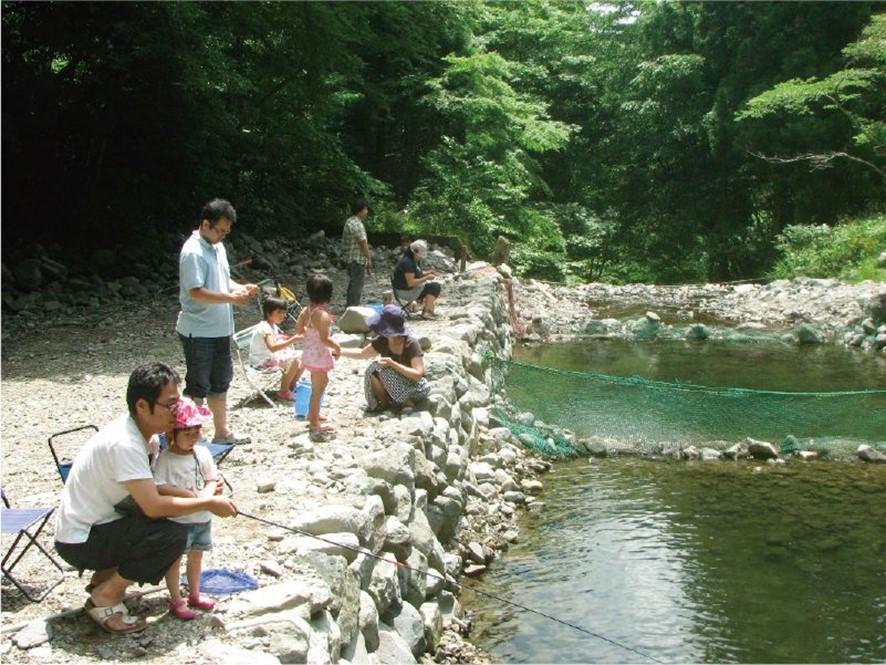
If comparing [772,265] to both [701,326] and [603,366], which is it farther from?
[603,366]

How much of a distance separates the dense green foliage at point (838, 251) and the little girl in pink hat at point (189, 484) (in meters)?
16.7

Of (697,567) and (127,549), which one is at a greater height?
(127,549)

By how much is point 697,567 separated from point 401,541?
2253 millimetres

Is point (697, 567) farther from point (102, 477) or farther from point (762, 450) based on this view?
point (102, 477)

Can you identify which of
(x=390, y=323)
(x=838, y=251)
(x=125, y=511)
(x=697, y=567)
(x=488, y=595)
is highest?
(x=838, y=251)

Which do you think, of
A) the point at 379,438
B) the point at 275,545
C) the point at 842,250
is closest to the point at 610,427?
the point at 379,438

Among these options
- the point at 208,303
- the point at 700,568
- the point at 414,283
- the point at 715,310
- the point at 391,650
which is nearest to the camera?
the point at 391,650

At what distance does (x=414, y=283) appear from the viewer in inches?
400

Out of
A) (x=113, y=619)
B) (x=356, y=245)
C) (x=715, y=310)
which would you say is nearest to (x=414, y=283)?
(x=356, y=245)

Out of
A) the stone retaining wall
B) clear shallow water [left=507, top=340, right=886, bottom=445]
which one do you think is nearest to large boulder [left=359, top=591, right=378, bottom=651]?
the stone retaining wall

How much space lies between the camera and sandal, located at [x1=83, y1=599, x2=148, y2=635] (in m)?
3.21

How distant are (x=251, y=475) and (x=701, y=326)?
1100cm

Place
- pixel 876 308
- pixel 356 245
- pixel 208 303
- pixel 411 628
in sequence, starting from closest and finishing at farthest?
pixel 411 628
pixel 208 303
pixel 356 245
pixel 876 308

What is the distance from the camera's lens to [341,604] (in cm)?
369
